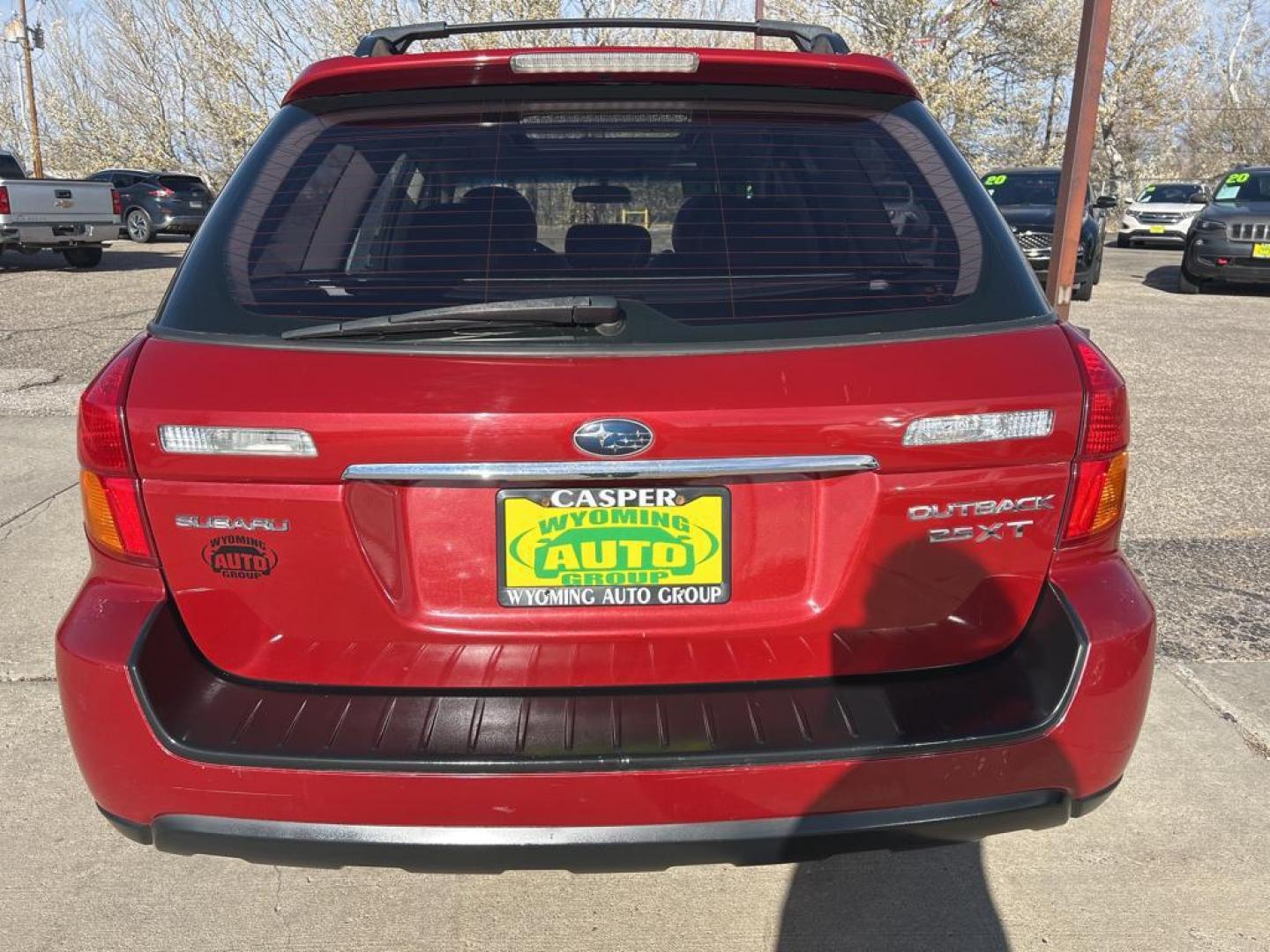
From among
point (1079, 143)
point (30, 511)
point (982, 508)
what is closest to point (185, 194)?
point (30, 511)

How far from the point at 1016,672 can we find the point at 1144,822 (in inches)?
46.2

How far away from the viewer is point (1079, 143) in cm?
609

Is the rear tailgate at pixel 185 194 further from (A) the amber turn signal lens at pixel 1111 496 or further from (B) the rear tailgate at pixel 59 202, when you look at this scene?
(A) the amber turn signal lens at pixel 1111 496

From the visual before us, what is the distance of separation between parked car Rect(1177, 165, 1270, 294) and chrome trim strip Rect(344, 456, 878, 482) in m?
14.7

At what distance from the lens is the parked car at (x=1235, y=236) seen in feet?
46.5

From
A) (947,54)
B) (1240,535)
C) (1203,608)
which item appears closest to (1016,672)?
(1203,608)

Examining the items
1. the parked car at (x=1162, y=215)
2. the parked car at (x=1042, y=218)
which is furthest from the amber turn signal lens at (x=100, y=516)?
the parked car at (x=1162, y=215)

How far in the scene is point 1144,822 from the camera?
281 cm

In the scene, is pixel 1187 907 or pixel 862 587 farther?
pixel 1187 907

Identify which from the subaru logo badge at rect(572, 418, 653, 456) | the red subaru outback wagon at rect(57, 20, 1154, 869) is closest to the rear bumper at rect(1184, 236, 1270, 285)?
the red subaru outback wagon at rect(57, 20, 1154, 869)

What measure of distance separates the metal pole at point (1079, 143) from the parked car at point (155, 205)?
69.5ft

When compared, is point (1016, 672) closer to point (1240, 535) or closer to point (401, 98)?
point (401, 98)

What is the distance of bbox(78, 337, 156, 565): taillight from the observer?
6.30ft

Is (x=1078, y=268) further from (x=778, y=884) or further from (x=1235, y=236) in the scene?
(x=778, y=884)
